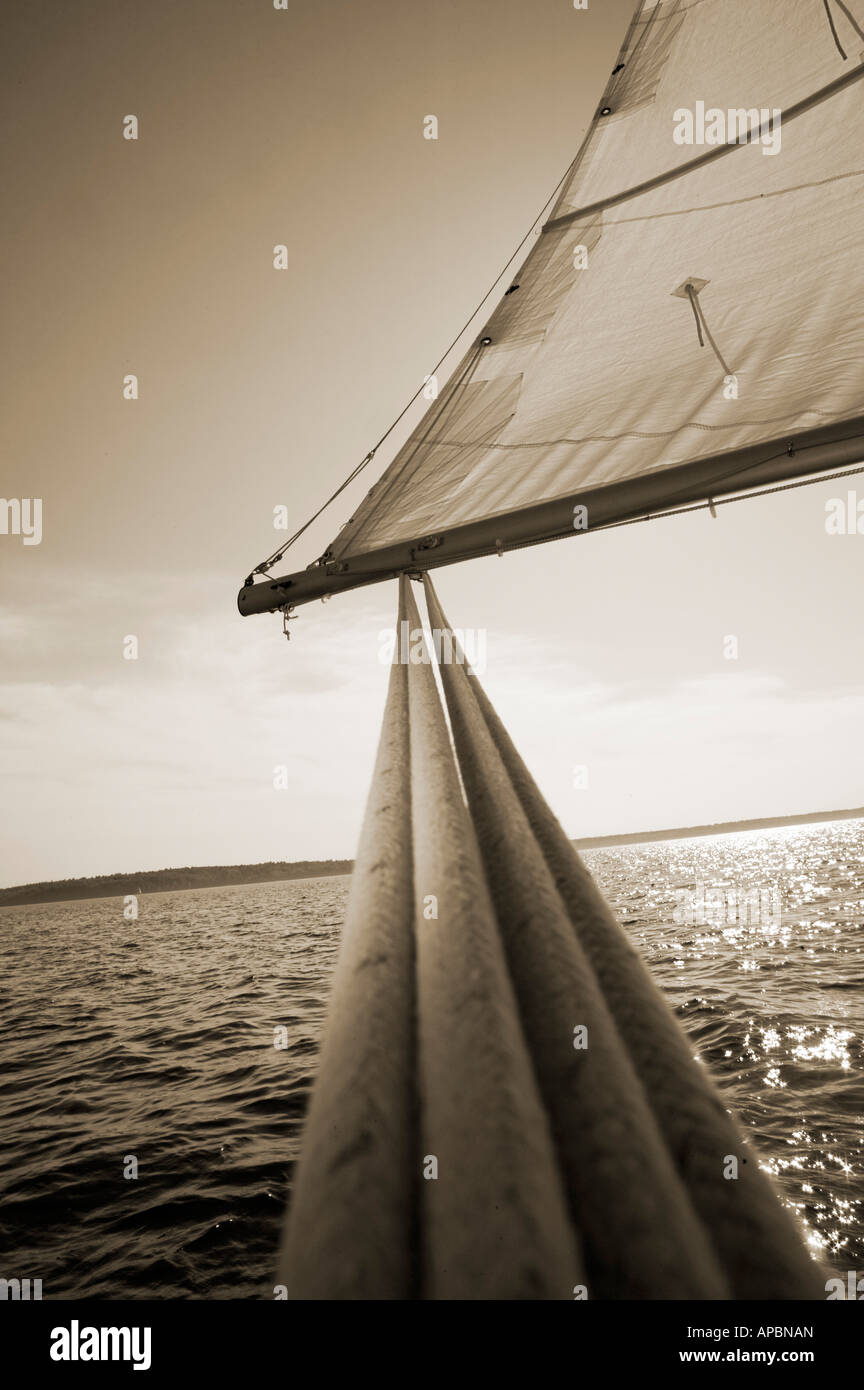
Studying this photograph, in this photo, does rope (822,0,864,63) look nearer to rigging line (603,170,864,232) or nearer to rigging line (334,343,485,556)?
rigging line (603,170,864,232)

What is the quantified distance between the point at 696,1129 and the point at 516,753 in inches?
42.1

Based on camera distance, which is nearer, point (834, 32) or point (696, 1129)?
point (696, 1129)

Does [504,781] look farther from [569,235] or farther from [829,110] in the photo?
[829,110]

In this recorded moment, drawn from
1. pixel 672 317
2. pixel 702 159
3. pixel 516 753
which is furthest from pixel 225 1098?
pixel 702 159

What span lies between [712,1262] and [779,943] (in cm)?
1945

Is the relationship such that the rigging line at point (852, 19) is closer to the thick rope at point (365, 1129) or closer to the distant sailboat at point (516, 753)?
the distant sailboat at point (516, 753)

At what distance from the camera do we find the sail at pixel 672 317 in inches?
150

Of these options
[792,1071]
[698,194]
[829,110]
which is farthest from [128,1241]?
[829,110]

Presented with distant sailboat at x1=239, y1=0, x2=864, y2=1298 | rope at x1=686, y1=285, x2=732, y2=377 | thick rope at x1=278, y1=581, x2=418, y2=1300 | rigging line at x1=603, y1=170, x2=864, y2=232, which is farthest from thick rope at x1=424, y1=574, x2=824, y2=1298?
rigging line at x1=603, y1=170, x2=864, y2=232

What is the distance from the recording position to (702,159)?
4.38m

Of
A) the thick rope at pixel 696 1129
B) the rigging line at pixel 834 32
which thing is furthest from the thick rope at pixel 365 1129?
the rigging line at pixel 834 32

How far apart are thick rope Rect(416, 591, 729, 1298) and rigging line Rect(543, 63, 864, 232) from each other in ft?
16.4

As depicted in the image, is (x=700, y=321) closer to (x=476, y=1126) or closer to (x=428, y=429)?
(x=428, y=429)

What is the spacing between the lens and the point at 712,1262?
0.81 m
